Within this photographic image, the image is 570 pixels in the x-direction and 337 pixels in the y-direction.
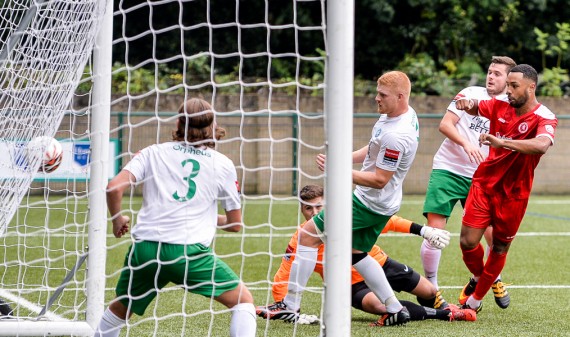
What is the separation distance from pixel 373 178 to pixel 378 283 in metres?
0.76

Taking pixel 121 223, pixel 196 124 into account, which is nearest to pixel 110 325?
pixel 121 223

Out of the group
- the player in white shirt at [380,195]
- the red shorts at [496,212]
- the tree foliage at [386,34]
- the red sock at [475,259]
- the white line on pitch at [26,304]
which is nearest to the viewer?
the player in white shirt at [380,195]

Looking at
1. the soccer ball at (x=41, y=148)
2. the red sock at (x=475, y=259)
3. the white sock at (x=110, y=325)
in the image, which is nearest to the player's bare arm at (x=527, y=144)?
the red sock at (x=475, y=259)

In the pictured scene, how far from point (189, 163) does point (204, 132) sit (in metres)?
0.17

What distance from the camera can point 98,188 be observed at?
220 inches

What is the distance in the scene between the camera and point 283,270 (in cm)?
640

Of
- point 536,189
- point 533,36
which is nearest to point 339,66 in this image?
point 536,189

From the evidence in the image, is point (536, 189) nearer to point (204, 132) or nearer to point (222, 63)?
point (222, 63)

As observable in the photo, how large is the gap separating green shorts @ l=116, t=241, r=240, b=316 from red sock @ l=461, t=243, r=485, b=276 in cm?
270

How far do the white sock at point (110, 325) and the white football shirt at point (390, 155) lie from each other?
76.2 inches

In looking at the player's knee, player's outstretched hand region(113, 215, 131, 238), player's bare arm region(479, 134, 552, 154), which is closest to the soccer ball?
player's outstretched hand region(113, 215, 131, 238)

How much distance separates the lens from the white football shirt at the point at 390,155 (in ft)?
18.6

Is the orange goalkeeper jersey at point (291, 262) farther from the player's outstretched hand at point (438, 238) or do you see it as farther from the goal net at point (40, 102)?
the goal net at point (40, 102)

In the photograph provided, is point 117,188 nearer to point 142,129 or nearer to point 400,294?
point 400,294
